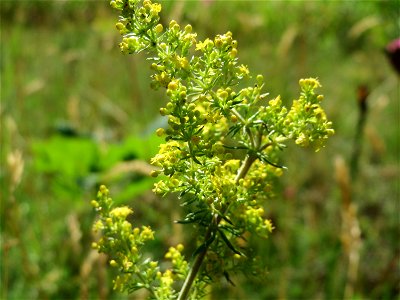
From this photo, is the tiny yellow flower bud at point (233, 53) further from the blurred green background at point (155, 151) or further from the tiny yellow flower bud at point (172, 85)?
the blurred green background at point (155, 151)

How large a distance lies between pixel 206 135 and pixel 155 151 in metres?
1.90

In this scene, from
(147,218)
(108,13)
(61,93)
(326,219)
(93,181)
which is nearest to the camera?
(93,181)

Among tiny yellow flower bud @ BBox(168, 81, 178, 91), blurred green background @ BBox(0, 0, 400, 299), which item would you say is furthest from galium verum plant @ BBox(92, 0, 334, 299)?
blurred green background @ BBox(0, 0, 400, 299)

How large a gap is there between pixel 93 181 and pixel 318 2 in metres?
4.34

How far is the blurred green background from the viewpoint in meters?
2.71

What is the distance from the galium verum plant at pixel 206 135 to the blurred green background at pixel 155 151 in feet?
0.43

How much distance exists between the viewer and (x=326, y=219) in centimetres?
397

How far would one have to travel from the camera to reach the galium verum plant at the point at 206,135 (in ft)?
2.98

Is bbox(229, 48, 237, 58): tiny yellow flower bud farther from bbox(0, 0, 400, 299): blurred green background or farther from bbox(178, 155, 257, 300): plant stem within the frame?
bbox(0, 0, 400, 299): blurred green background

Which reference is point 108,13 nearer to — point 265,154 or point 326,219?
point 326,219

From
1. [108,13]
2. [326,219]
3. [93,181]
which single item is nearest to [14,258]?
[93,181]

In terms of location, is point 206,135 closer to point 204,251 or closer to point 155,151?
point 204,251

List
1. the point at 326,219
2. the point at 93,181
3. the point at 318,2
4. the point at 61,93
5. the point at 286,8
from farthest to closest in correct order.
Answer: the point at 286,8 → the point at 318,2 → the point at 61,93 → the point at 326,219 → the point at 93,181

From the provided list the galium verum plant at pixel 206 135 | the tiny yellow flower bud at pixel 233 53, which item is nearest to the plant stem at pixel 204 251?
the galium verum plant at pixel 206 135
